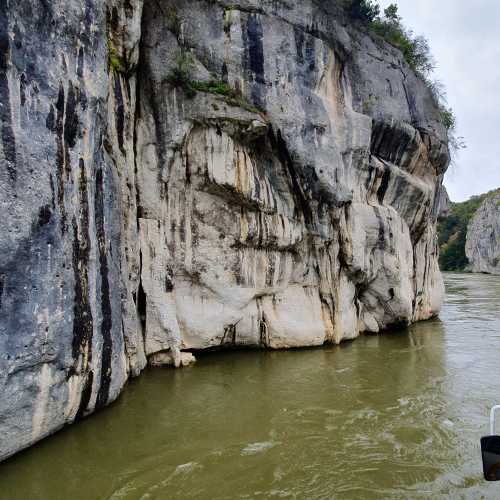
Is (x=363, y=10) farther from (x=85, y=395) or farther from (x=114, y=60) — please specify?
(x=85, y=395)

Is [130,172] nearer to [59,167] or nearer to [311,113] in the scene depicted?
[59,167]

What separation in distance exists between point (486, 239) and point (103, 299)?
54.2 metres

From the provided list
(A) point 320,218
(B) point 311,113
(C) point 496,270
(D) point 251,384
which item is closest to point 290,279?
(A) point 320,218

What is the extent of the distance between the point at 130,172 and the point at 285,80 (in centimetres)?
442

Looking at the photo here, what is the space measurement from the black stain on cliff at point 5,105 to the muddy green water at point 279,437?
3164mm

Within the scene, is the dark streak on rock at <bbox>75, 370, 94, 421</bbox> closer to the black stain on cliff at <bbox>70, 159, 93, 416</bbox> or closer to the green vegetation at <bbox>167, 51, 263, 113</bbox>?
the black stain on cliff at <bbox>70, 159, 93, 416</bbox>

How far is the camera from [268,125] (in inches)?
366

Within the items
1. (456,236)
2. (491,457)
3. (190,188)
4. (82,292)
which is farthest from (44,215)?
(456,236)

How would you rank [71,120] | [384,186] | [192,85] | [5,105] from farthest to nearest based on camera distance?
[384,186], [192,85], [71,120], [5,105]

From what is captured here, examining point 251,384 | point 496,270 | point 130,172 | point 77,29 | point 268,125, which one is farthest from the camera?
point 496,270

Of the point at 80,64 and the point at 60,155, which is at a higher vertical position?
the point at 80,64

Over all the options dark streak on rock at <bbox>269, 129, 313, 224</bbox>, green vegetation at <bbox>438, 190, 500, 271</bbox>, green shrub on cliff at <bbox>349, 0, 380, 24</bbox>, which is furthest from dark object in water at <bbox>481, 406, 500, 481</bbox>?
green vegetation at <bbox>438, 190, 500, 271</bbox>

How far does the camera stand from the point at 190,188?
8539mm

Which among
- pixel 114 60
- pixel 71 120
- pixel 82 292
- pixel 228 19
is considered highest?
pixel 228 19
